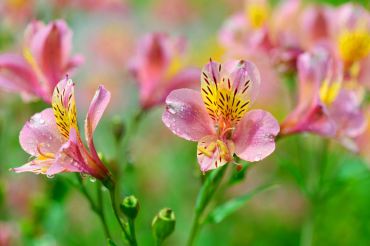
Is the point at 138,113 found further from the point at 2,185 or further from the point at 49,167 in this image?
the point at 49,167

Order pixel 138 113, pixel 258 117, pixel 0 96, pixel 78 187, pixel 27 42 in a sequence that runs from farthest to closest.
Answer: pixel 0 96, pixel 138 113, pixel 27 42, pixel 78 187, pixel 258 117

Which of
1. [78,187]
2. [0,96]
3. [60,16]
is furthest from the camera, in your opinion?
[0,96]

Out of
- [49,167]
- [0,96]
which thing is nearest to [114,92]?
[0,96]

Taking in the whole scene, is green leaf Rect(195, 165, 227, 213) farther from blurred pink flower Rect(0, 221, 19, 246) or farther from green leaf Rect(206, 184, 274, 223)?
blurred pink flower Rect(0, 221, 19, 246)

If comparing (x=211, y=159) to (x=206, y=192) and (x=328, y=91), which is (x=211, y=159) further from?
(x=328, y=91)

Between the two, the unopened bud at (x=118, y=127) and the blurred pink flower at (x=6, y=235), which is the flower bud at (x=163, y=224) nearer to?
the unopened bud at (x=118, y=127)

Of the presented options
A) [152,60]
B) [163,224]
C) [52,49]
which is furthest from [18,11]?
[163,224]
